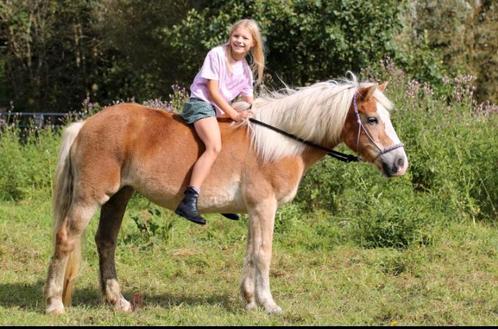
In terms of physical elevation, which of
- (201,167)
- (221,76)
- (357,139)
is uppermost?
(221,76)

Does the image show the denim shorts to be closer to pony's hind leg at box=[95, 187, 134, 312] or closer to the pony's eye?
pony's hind leg at box=[95, 187, 134, 312]

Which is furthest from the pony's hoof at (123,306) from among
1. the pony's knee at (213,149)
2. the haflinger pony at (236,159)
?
the pony's knee at (213,149)

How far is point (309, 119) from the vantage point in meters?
5.79

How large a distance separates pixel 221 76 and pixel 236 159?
673 mm

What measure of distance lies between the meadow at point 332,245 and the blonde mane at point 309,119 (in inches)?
49.5

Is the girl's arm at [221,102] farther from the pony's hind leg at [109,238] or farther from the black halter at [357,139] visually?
the pony's hind leg at [109,238]

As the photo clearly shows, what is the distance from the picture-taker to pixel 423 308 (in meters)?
5.74

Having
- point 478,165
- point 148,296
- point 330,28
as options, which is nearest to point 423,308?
point 148,296

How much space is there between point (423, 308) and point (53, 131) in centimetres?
808

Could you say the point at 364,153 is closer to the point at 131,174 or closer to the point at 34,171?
the point at 131,174

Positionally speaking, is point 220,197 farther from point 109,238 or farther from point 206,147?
point 109,238

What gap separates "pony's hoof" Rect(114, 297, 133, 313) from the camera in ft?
19.3

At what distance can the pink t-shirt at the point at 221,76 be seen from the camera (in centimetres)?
586

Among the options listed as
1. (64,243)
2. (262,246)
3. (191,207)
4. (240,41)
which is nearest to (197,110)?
(240,41)
